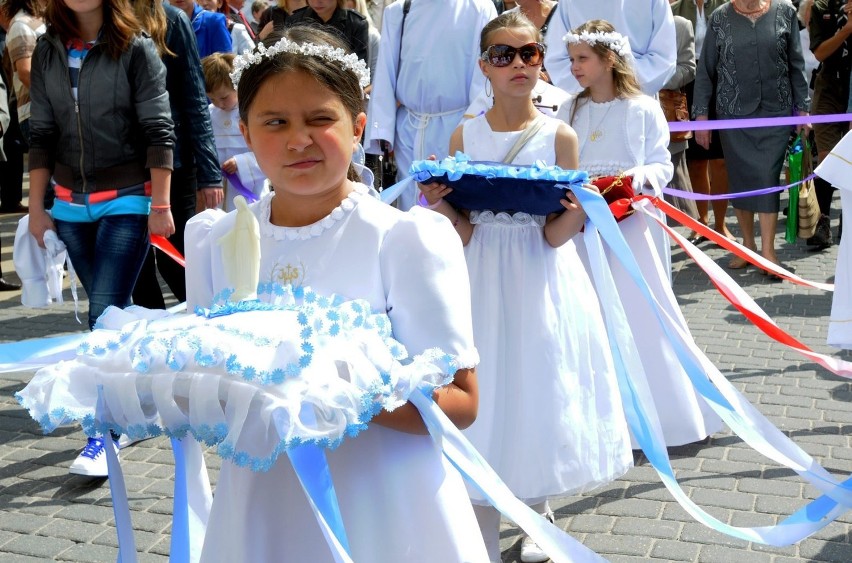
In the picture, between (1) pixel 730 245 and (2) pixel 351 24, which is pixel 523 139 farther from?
(2) pixel 351 24

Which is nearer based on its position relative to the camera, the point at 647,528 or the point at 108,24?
the point at 647,528

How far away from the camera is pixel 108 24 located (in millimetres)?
4840

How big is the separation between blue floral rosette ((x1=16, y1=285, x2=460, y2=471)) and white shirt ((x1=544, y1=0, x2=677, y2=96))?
198 inches

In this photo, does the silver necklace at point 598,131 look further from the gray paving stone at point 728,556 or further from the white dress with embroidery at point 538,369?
the gray paving stone at point 728,556

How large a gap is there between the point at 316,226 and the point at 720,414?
1.44 meters

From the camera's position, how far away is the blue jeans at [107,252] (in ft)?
16.5

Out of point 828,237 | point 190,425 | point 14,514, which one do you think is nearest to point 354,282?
point 190,425

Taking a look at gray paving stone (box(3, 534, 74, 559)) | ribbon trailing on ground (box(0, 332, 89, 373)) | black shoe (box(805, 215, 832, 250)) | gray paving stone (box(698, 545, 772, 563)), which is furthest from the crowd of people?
black shoe (box(805, 215, 832, 250))

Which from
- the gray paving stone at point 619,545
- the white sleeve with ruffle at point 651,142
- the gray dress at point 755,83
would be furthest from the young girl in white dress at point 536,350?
the gray dress at point 755,83

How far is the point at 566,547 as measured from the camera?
7.59 ft

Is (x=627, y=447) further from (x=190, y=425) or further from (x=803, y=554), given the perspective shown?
(x=190, y=425)

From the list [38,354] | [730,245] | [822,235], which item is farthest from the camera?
[822,235]

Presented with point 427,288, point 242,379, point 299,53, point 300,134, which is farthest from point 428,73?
point 242,379

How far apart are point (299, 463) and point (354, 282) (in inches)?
16.8
